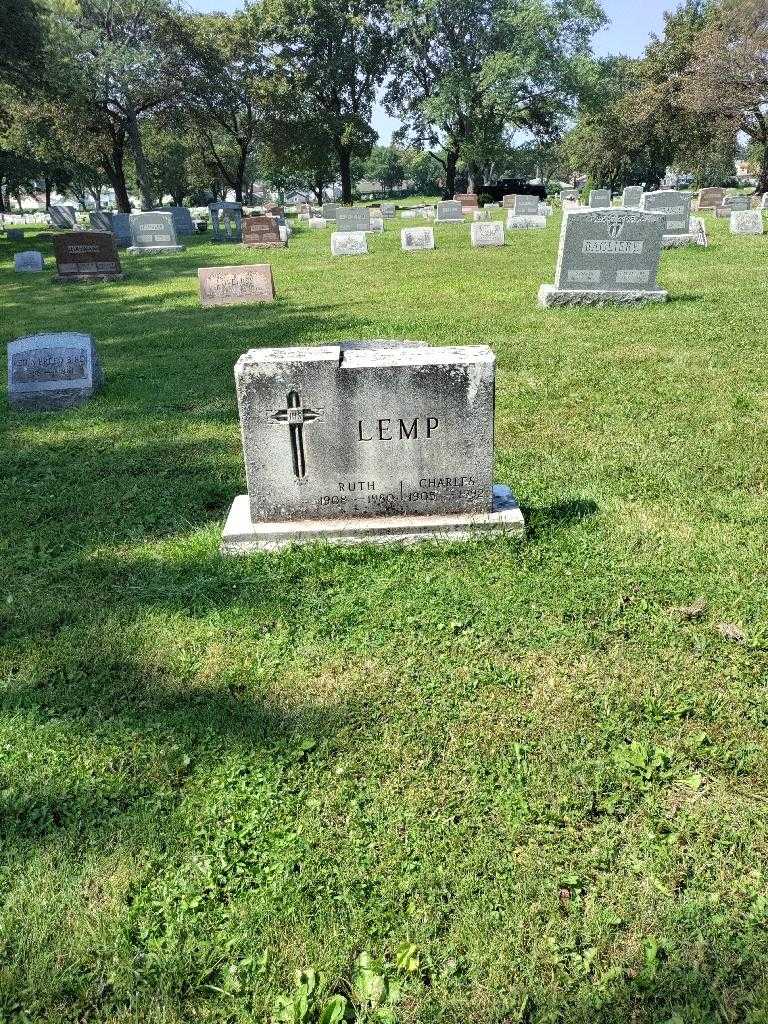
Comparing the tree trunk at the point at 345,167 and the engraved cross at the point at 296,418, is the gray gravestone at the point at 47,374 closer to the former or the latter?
the engraved cross at the point at 296,418

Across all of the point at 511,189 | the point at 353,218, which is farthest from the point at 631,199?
the point at 511,189

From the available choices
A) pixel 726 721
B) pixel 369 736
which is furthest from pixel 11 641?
pixel 726 721

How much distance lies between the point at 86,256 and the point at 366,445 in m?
16.0

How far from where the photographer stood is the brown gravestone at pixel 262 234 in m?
23.7

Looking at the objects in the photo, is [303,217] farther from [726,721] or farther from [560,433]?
[726,721]

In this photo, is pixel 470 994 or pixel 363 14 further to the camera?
pixel 363 14

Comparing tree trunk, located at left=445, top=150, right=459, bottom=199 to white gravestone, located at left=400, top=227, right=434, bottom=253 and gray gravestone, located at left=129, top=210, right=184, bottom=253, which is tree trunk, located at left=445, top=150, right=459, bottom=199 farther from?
white gravestone, located at left=400, top=227, right=434, bottom=253

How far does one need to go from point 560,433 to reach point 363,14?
46.7 metres

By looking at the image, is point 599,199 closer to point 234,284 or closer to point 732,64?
point 732,64

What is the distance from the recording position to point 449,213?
30.3m

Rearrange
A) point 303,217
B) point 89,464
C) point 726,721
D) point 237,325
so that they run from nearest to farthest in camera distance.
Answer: point 726,721
point 89,464
point 237,325
point 303,217

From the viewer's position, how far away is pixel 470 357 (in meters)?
3.90

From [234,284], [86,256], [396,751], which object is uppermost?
[86,256]

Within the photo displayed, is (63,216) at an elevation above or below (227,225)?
above
